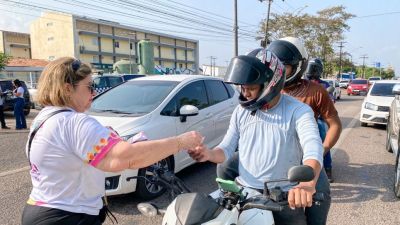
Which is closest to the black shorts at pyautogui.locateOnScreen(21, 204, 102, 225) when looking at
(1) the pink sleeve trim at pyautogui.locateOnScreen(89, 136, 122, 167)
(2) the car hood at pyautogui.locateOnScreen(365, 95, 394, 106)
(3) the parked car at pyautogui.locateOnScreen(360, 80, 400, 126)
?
(1) the pink sleeve trim at pyautogui.locateOnScreen(89, 136, 122, 167)

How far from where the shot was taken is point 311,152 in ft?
6.09

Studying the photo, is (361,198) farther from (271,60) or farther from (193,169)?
(271,60)

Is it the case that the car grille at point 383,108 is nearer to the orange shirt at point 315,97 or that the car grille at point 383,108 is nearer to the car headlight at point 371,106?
the car headlight at point 371,106

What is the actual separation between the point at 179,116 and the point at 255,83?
10.9ft

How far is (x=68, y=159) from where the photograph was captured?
1.72 meters

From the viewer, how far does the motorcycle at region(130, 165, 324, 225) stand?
139cm

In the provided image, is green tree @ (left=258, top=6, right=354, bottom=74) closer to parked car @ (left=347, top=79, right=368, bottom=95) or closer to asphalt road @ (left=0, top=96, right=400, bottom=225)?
parked car @ (left=347, top=79, right=368, bottom=95)

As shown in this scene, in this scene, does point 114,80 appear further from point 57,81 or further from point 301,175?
point 301,175

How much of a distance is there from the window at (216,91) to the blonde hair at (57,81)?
14.7 feet

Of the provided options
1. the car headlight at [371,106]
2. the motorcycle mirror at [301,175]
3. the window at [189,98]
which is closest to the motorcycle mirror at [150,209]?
the motorcycle mirror at [301,175]

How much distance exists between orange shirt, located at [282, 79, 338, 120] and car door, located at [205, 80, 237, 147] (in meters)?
2.52

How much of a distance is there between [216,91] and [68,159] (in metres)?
4.92

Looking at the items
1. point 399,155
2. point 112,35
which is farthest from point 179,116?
point 112,35

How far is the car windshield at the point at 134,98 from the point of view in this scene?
5.13m
